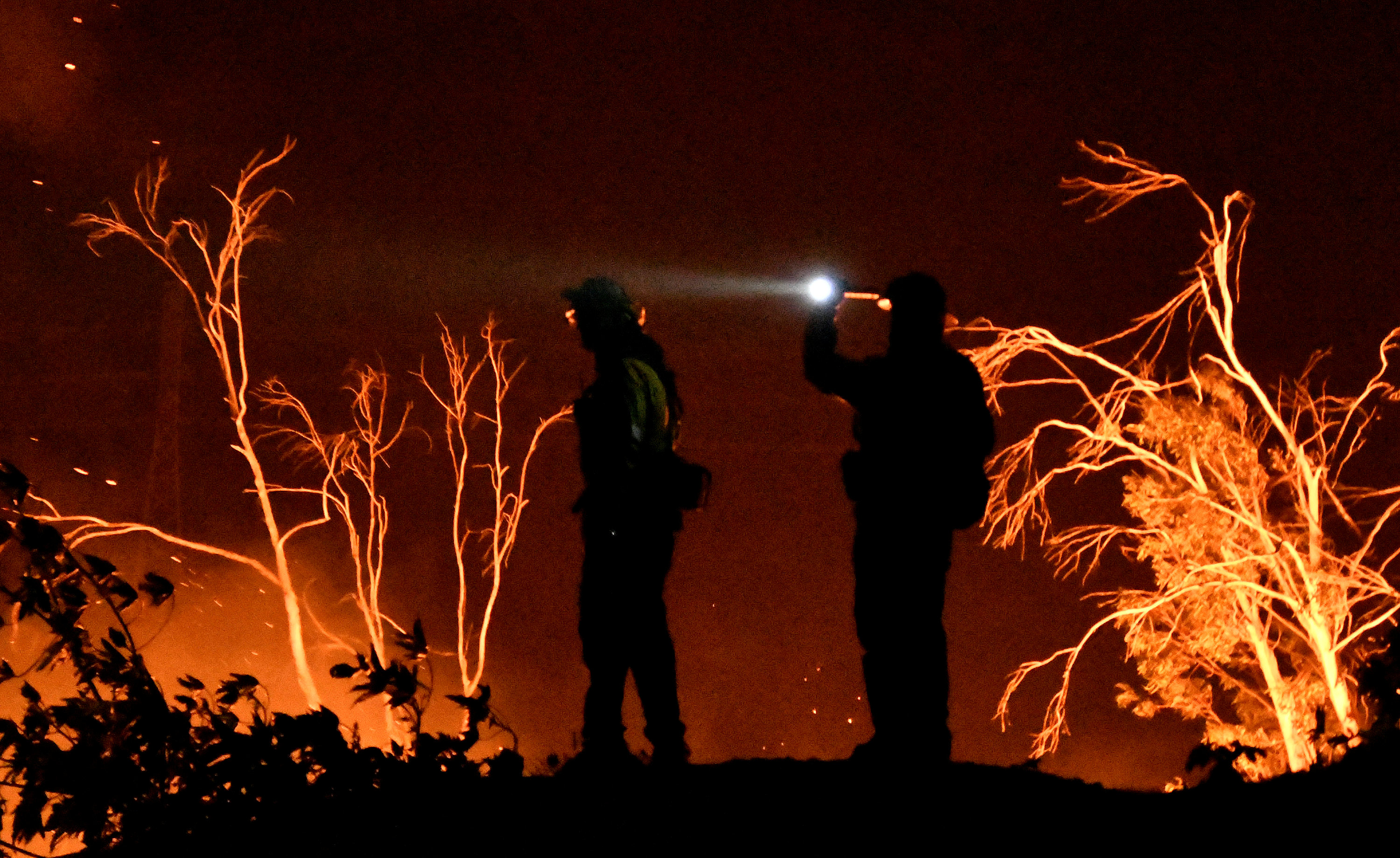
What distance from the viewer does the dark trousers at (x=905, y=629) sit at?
3604 mm

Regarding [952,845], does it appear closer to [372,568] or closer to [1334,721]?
[1334,721]

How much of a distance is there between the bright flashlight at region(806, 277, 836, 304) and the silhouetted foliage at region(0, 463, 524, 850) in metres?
1.55

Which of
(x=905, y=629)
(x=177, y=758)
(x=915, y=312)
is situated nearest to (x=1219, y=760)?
(x=905, y=629)

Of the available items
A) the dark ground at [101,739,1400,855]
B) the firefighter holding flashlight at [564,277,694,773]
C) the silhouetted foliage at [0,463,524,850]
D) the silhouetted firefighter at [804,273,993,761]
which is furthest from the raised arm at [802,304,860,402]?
the silhouetted foliage at [0,463,524,850]

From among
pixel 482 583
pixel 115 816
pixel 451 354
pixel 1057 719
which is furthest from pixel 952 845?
pixel 482 583

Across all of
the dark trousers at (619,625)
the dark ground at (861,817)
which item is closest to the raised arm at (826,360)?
the dark trousers at (619,625)

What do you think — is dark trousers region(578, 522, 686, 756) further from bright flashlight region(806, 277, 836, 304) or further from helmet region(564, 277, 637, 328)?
bright flashlight region(806, 277, 836, 304)

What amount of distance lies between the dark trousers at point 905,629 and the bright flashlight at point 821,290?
650 millimetres

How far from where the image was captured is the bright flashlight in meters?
3.78

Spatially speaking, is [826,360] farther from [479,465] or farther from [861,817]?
[479,465]

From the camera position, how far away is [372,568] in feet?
55.0

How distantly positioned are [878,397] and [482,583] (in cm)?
3451

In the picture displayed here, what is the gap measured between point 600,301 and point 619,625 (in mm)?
1054

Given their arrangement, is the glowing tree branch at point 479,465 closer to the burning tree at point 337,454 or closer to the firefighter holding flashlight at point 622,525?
the burning tree at point 337,454
